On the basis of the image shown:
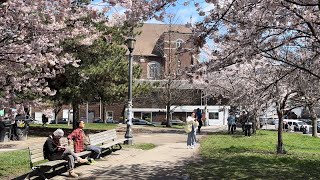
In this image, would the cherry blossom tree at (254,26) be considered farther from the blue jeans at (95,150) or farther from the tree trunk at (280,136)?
the tree trunk at (280,136)

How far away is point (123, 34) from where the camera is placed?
2842 cm

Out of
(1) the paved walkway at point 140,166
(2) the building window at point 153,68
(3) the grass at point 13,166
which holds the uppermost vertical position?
(2) the building window at point 153,68

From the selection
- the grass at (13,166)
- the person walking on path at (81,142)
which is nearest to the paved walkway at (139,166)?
the person walking on path at (81,142)

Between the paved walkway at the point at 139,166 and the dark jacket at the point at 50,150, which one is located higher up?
the dark jacket at the point at 50,150

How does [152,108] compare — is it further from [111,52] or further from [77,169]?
[77,169]

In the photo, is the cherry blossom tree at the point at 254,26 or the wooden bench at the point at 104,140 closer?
the cherry blossom tree at the point at 254,26

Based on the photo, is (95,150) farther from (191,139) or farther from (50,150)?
(191,139)

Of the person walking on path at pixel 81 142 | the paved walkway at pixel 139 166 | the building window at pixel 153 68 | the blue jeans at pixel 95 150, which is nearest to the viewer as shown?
the paved walkway at pixel 139 166

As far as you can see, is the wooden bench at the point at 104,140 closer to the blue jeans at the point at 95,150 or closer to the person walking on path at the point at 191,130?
the blue jeans at the point at 95,150

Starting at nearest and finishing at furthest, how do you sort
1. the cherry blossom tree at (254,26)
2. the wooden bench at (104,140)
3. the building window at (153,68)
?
the cherry blossom tree at (254,26), the wooden bench at (104,140), the building window at (153,68)

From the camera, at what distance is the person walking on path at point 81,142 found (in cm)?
1209

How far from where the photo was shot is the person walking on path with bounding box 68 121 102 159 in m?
12.1

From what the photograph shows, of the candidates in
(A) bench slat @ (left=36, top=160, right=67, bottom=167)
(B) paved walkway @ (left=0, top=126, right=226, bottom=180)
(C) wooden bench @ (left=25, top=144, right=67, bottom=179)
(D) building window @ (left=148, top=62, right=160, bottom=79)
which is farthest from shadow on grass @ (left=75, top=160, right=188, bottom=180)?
(D) building window @ (left=148, top=62, right=160, bottom=79)

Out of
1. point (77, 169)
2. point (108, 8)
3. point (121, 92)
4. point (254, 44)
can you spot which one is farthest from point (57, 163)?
Result: point (121, 92)
